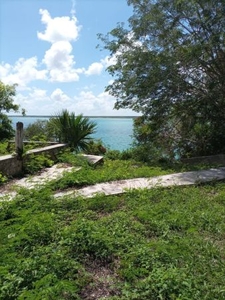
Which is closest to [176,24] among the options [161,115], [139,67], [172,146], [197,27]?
[197,27]

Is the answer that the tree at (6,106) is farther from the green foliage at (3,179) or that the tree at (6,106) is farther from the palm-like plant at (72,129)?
the green foliage at (3,179)

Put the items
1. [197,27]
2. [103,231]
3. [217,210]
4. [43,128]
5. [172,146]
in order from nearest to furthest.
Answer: [103,231]
[217,210]
[197,27]
[172,146]
[43,128]

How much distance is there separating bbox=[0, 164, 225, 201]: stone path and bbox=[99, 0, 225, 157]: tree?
107 inches

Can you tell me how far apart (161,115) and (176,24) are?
2563mm

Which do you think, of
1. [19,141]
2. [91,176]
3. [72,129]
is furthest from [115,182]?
[72,129]

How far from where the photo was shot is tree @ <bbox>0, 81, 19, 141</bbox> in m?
10.4

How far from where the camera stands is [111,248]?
2.75 metres

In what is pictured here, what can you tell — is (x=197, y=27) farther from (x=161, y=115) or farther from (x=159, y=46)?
(x=161, y=115)

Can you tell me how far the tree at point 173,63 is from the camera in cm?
752

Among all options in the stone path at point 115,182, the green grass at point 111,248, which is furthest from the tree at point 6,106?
the green grass at point 111,248

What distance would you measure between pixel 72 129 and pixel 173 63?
3.42 m

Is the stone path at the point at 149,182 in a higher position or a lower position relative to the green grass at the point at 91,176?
lower

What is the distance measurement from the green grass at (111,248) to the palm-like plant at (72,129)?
4775 millimetres

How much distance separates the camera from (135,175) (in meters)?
6.14
